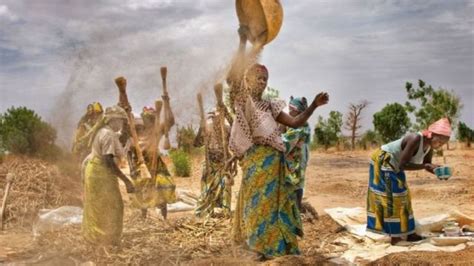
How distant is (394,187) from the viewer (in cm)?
673

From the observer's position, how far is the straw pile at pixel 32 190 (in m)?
9.32

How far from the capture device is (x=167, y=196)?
8727 mm

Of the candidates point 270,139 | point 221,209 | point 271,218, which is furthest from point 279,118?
point 221,209

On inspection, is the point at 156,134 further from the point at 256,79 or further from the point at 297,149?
the point at 256,79

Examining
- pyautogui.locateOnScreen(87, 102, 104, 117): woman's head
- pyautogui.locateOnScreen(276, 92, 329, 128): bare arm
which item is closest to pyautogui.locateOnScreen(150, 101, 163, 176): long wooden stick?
A: pyautogui.locateOnScreen(87, 102, 104, 117): woman's head

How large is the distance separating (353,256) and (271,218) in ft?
4.42

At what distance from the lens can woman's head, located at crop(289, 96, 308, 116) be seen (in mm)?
7314

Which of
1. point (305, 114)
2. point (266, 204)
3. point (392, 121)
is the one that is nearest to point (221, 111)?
point (266, 204)

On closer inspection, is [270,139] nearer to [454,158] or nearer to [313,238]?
[313,238]

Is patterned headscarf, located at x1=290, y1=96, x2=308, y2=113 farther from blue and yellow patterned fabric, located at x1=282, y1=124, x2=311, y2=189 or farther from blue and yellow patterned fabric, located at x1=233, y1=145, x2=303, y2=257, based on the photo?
blue and yellow patterned fabric, located at x1=233, y1=145, x2=303, y2=257

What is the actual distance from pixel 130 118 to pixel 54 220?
1.80 m

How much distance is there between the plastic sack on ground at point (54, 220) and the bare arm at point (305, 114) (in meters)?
→ 3.91

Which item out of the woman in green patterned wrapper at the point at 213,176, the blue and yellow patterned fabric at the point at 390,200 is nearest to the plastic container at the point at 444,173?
the blue and yellow patterned fabric at the point at 390,200

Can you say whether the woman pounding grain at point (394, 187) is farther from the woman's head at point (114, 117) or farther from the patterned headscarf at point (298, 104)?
the woman's head at point (114, 117)
